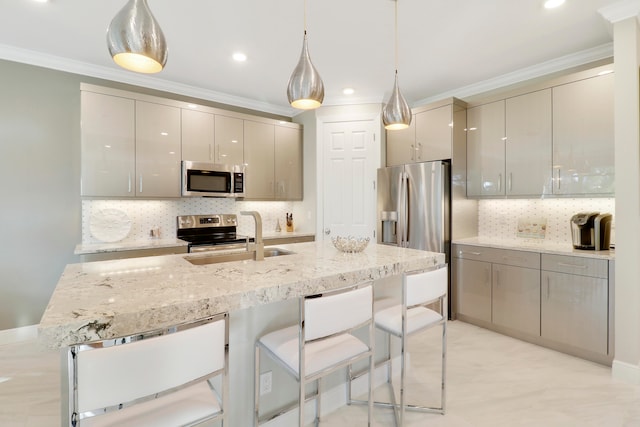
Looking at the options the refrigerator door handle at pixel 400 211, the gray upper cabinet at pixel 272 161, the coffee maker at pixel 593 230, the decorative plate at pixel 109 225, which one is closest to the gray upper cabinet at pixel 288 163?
the gray upper cabinet at pixel 272 161

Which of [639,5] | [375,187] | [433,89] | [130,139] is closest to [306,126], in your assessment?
[375,187]

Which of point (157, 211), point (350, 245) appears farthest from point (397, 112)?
point (157, 211)

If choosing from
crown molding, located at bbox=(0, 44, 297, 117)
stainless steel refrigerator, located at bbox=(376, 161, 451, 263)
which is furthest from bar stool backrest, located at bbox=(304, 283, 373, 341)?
crown molding, located at bbox=(0, 44, 297, 117)

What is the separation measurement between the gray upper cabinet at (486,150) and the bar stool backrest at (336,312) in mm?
2583

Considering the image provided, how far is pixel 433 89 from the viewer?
12.7 feet

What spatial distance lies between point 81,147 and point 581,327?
192 inches

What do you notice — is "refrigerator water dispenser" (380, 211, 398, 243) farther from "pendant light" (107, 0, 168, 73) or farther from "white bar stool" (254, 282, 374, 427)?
"pendant light" (107, 0, 168, 73)

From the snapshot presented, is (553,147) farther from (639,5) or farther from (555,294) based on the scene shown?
(555,294)

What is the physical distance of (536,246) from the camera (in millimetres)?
2973

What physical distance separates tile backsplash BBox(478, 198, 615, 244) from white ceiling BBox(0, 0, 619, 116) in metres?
1.35

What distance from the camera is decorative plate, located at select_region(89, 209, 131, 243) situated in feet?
10.5

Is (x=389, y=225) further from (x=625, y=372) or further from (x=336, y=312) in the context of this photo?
(x=336, y=312)

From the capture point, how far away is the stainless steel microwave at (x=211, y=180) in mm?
3506

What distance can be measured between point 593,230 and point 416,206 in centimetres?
157
